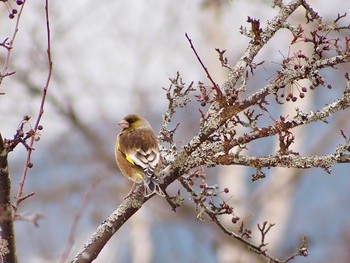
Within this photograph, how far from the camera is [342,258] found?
14438mm

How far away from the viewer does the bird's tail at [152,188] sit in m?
3.46

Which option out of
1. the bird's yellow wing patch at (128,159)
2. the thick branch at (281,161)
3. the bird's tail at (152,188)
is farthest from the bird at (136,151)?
the thick branch at (281,161)

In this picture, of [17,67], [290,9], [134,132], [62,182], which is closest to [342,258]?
[62,182]

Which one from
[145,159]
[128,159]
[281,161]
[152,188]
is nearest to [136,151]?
[128,159]

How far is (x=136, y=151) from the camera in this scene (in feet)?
16.2

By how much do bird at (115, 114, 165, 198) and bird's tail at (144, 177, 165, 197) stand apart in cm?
27

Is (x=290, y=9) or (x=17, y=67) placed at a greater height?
(x=17, y=67)

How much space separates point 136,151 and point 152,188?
1.31m

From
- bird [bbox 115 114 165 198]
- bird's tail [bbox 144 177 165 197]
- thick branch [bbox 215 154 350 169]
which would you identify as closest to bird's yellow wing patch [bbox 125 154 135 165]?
bird [bbox 115 114 165 198]

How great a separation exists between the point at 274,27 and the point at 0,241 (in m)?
1.42

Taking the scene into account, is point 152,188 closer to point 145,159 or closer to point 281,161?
point 281,161

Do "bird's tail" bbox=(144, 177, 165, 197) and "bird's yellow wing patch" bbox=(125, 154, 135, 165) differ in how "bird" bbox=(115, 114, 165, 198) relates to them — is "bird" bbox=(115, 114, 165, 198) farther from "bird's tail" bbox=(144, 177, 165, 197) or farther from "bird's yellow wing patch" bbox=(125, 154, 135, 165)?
"bird's tail" bbox=(144, 177, 165, 197)

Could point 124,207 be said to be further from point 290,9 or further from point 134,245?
point 134,245

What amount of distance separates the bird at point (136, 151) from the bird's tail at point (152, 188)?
27 cm
